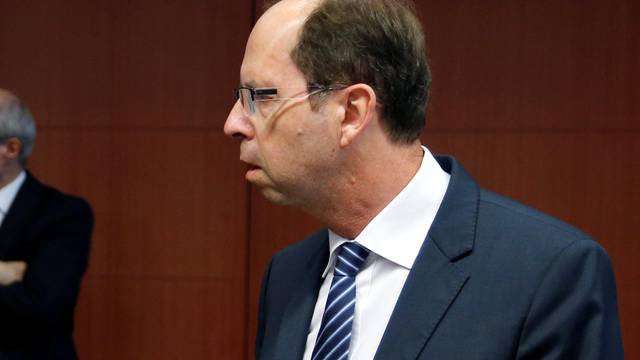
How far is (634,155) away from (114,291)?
1.98m

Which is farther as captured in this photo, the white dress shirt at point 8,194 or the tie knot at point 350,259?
the white dress shirt at point 8,194

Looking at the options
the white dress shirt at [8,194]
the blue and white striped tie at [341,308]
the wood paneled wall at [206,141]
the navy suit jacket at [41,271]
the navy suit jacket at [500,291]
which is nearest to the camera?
the navy suit jacket at [500,291]

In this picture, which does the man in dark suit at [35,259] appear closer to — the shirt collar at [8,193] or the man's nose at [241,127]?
the shirt collar at [8,193]

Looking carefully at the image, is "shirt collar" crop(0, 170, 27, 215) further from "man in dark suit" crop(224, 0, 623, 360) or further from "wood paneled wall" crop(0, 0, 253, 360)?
"man in dark suit" crop(224, 0, 623, 360)

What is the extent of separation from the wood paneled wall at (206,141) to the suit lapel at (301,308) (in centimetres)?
224

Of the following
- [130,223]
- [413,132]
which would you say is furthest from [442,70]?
[413,132]

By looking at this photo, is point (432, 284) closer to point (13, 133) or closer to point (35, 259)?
point (35, 259)

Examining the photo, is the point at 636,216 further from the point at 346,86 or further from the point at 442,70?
the point at 346,86

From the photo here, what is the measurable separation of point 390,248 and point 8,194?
70.6 inches

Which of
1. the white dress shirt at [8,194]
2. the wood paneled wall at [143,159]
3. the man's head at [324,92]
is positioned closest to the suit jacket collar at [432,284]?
the man's head at [324,92]

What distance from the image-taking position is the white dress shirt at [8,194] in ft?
10.0

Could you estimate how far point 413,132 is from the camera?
1619mm

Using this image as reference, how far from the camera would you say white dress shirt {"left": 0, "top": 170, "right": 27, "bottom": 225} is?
3.06 metres

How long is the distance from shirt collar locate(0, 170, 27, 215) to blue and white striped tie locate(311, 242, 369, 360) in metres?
1.68
